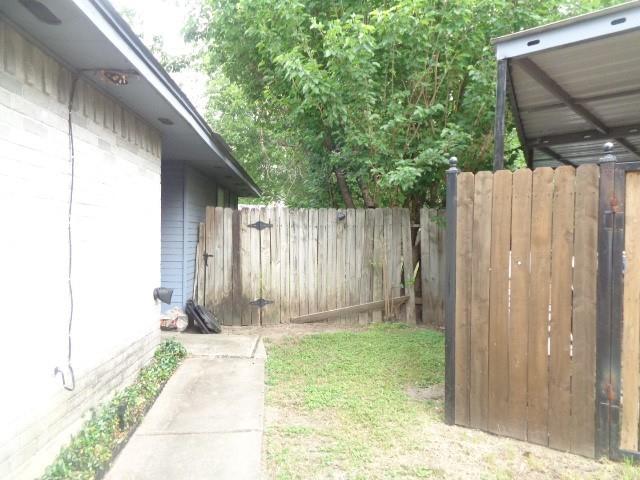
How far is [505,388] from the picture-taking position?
10.3 feet

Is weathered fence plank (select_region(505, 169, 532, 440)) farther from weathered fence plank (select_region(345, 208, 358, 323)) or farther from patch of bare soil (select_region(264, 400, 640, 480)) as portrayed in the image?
weathered fence plank (select_region(345, 208, 358, 323))

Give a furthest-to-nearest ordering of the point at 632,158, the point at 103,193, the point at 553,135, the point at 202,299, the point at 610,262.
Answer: the point at 632,158
the point at 202,299
the point at 553,135
the point at 103,193
the point at 610,262

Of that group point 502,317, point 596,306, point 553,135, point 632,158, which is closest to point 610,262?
point 596,306

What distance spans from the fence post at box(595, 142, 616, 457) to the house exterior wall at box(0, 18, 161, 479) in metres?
3.30

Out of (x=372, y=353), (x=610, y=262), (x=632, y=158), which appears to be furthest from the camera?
(x=632, y=158)

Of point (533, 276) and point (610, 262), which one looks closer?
point (610, 262)

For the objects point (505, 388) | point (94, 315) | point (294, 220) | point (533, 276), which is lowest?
point (505, 388)

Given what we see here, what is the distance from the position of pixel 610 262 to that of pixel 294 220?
4.59 metres

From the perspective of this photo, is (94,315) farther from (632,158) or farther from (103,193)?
(632,158)

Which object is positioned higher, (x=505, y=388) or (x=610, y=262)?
(x=610, y=262)

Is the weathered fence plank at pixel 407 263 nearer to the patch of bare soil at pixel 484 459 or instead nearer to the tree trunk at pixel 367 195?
the tree trunk at pixel 367 195

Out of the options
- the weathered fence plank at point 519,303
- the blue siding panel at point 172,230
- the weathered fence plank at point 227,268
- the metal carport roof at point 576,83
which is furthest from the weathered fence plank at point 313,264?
the weathered fence plank at point 519,303

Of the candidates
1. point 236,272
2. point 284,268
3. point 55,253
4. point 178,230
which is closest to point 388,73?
point 284,268

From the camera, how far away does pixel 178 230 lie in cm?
641
